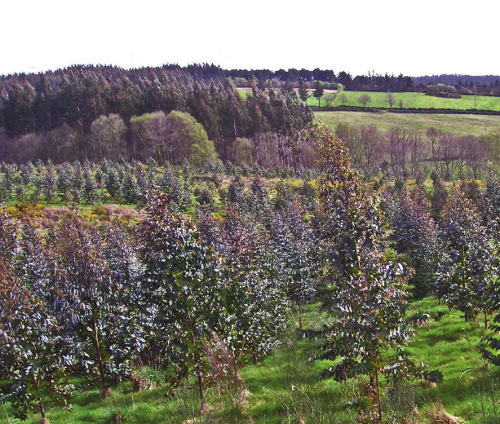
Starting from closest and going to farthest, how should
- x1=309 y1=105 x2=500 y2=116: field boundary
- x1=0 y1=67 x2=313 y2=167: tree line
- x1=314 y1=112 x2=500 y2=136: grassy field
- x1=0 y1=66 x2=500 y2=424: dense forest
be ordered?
x1=0 y1=66 x2=500 y2=424: dense forest
x1=0 y1=67 x2=313 y2=167: tree line
x1=314 y1=112 x2=500 y2=136: grassy field
x1=309 y1=105 x2=500 y2=116: field boundary

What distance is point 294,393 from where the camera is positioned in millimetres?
9438

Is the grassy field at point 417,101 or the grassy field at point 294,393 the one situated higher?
the grassy field at point 417,101

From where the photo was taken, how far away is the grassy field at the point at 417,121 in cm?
12950

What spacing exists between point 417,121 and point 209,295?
478 feet

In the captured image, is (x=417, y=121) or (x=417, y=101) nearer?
(x=417, y=121)

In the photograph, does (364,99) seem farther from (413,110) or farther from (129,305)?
(129,305)

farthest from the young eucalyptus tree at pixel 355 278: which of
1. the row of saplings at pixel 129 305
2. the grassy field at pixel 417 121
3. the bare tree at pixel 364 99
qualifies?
the bare tree at pixel 364 99

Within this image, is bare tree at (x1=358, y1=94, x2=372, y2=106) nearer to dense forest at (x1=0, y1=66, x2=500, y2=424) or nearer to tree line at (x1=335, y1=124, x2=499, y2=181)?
tree line at (x1=335, y1=124, x2=499, y2=181)

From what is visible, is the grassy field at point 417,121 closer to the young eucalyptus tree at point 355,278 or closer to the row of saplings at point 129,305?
the row of saplings at point 129,305

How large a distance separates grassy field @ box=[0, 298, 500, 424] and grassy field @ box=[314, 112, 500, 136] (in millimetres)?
117597

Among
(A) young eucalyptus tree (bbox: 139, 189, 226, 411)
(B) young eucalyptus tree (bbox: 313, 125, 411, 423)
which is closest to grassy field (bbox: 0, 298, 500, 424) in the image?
(B) young eucalyptus tree (bbox: 313, 125, 411, 423)

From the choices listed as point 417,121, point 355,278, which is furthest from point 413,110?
point 355,278

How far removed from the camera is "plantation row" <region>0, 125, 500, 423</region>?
32.9 ft

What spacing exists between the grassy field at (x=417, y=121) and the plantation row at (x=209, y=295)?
11281cm
